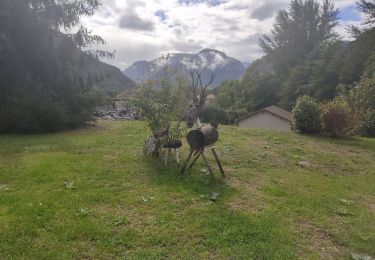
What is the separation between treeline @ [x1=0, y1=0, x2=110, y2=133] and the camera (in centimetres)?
1831

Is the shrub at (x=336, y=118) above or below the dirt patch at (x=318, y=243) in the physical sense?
above

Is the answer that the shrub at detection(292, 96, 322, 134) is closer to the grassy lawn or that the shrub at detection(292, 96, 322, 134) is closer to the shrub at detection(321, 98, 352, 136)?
the shrub at detection(321, 98, 352, 136)

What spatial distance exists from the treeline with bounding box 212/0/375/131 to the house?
543 cm

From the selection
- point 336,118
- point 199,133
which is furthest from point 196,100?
point 336,118

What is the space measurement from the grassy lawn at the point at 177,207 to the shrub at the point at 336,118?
568 centimetres

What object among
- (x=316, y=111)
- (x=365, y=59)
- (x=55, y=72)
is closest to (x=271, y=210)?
(x=316, y=111)

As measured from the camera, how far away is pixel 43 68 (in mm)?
20266

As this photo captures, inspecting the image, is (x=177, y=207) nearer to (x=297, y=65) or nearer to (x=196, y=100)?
(x=196, y=100)

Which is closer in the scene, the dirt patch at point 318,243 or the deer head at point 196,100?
the dirt patch at point 318,243

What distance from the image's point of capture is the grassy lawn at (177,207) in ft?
20.4

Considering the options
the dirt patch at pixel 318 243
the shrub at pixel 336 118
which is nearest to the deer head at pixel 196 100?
the dirt patch at pixel 318 243

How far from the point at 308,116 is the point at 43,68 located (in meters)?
15.0

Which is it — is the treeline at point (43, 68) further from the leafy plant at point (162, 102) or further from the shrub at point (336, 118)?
the shrub at point (336, 118)

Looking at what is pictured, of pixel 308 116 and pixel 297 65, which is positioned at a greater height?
pixel 297 65
